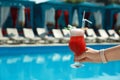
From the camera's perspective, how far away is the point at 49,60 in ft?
29.7

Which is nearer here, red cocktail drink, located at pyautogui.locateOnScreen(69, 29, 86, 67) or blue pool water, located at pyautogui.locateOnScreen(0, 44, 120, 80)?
red cocktail drink, located at pyautogui.locateOnScreen(69, 29, 86, 67)

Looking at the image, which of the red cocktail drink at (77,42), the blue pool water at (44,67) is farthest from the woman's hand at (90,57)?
the blue pool water at (44,67)

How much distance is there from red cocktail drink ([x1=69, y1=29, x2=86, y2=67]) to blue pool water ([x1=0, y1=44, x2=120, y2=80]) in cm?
489

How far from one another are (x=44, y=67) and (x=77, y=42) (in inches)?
256

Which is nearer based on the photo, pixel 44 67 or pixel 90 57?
pixel 90 57

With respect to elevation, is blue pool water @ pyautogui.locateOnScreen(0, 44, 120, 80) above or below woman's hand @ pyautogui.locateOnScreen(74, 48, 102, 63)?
below

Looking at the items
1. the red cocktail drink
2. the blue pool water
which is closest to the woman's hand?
the red cocktail drink

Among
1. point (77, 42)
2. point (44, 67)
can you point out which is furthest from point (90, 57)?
point (44, 67)

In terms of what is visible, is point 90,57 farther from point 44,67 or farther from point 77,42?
point 44,67

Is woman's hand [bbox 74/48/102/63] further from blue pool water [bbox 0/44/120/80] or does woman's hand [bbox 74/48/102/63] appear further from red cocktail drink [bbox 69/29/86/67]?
blue pool water [bbox 0/44/120/80]

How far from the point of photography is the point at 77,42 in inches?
55.8

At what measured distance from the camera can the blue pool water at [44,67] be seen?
6.60m

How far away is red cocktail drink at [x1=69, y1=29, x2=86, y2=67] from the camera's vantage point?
4.61ft

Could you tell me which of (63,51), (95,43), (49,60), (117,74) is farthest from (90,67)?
(95,43)
